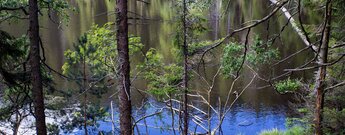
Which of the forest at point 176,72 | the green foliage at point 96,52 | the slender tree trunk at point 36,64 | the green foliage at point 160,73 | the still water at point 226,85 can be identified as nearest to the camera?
the forest at point 176,72

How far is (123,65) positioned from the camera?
5082 mm

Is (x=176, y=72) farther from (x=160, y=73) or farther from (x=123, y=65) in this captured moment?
(x=123, y=65)

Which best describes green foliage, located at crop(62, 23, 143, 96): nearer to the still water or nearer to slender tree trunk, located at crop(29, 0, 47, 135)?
the still water

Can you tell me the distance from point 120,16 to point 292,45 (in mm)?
24367

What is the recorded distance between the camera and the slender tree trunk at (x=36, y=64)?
19.0 ft

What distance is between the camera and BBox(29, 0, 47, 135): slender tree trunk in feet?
19.0

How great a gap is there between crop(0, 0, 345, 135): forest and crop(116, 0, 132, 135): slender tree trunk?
0.01 meters

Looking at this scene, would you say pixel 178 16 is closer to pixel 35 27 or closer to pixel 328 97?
pixel 328 97

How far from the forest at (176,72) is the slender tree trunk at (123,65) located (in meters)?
0.01

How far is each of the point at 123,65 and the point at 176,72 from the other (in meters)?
9.11

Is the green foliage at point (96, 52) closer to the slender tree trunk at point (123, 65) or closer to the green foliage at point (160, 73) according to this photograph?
the green foliage at point (160, 73)

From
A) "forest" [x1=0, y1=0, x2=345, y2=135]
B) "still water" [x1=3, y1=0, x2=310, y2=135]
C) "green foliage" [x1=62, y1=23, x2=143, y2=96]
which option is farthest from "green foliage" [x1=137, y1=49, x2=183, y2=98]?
"still water" [x1=3, y1=0, x2=310, y2=135]

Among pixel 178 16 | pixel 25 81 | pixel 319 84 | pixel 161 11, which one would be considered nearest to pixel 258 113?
pixel 178 16

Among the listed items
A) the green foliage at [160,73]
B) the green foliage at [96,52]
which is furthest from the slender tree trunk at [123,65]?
the green foliage at [96,52]
